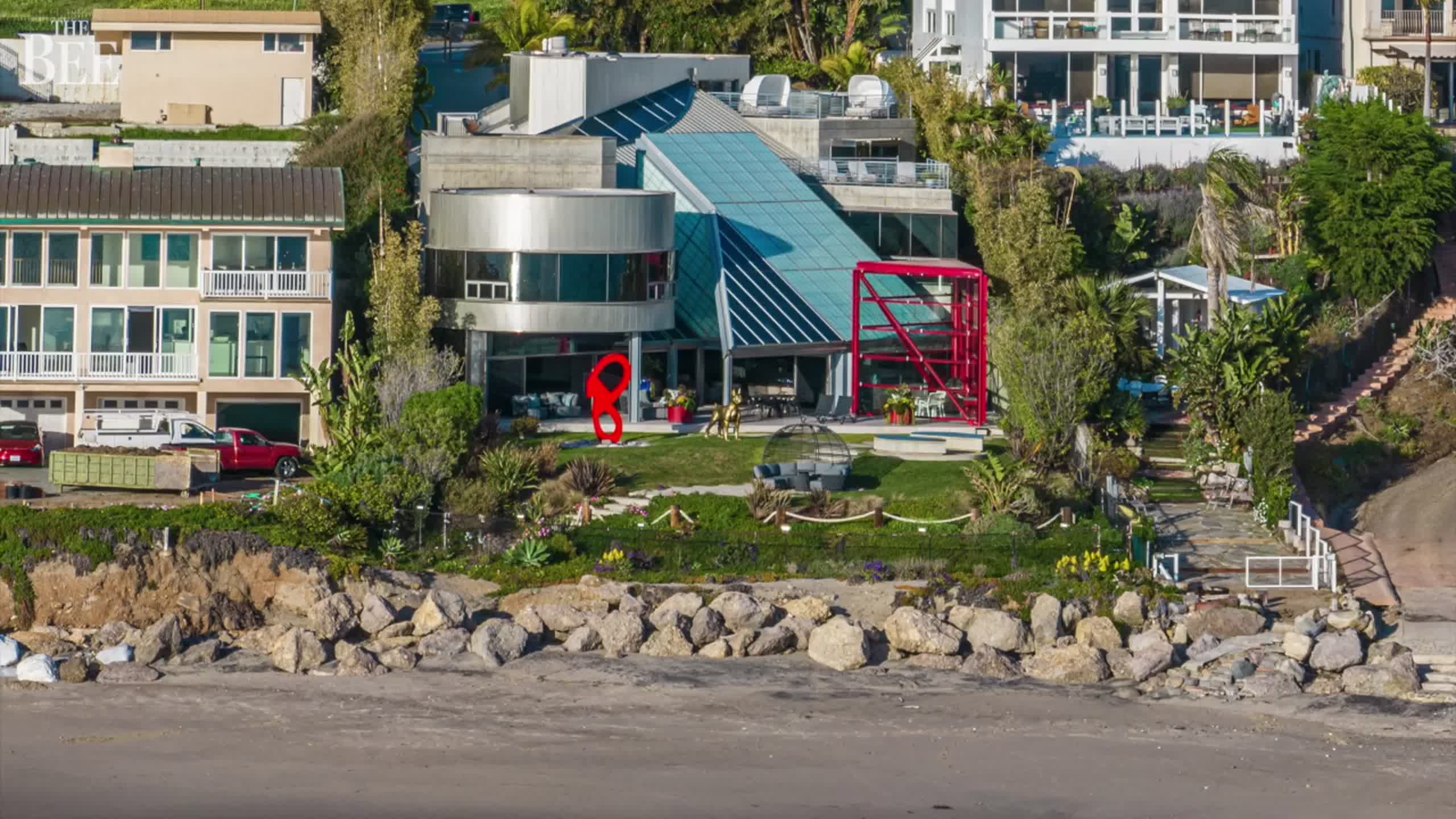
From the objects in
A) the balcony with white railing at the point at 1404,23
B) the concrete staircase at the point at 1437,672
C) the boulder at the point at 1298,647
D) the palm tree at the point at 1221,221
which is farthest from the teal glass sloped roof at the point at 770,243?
the balcony with white railing at the point at 1404,23

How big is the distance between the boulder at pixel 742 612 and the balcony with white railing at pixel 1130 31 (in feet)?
111

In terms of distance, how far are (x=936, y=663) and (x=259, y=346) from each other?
20.8 meters

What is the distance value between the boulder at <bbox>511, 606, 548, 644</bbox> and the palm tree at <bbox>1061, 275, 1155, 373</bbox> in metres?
17.9

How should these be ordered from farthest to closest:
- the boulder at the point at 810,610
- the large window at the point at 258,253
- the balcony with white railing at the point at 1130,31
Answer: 1. the balcony with white railing at the point at 1130,31
2. the large window at the point at 258,253
3. the boulder at the point at 810,610

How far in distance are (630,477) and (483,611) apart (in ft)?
25.0

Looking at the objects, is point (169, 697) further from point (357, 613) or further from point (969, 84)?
point (969, 84)

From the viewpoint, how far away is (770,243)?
6625 cm

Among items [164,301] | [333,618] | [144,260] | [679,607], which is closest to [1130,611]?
[679,607]

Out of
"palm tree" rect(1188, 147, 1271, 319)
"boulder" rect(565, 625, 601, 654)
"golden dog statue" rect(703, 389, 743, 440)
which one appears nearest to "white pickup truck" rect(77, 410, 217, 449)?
"golden dog statue" rect(703, 389, 743, 440)

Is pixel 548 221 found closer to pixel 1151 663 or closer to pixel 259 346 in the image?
pixel 259 346

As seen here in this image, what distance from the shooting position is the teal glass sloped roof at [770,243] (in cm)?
6412

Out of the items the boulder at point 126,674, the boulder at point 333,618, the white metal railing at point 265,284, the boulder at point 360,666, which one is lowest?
the boulder at point 126,674

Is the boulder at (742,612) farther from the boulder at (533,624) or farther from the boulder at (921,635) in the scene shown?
the boulder at (533,624)

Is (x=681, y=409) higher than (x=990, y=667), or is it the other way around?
(x=681, y=409)
